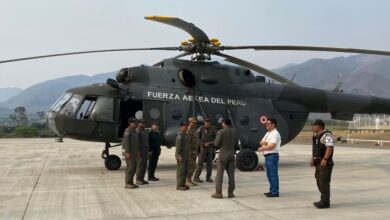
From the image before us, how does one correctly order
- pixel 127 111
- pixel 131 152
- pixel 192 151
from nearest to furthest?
pixel 131 152, pixel 192 151, pixel 127 111

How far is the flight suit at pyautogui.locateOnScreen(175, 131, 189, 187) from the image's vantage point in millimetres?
9859

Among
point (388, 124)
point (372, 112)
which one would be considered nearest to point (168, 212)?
point (372, 112)

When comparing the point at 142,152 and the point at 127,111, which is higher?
the point at 127,111

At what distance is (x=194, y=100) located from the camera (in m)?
14.2

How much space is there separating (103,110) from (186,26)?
3712 millimetres

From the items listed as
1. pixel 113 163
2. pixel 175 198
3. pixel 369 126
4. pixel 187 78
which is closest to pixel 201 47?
pixel 187 78

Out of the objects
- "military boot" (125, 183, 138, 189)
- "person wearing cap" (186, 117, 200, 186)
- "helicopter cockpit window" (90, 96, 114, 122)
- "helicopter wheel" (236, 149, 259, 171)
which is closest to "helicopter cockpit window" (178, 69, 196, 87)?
"helicopter cockpit window" (90, 96, 114, 122)

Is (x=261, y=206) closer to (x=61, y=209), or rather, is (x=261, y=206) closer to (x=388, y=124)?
(x=61, y=209)

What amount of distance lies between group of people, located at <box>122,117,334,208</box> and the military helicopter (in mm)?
2426

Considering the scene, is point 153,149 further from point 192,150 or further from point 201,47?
point 201,47

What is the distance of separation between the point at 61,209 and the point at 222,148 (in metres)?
3.26

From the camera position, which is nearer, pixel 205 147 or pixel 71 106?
pixel 205 147

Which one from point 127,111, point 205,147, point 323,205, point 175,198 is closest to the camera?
point 323,205

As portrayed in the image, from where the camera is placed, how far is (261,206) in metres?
7.78
